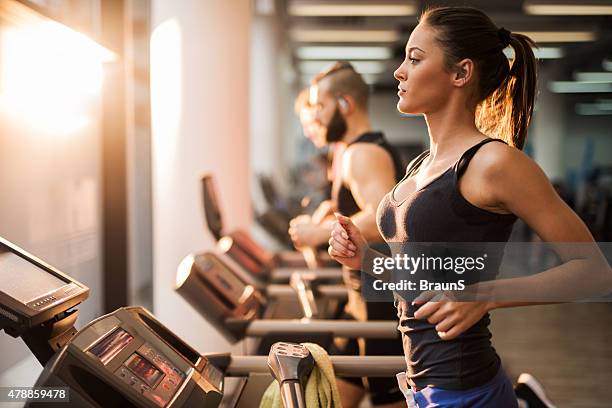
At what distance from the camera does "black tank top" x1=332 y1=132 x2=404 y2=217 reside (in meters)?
1.81

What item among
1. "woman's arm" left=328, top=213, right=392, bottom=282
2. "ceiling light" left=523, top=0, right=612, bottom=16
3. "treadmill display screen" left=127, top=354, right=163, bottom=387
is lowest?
"treadmill display screen" left=127, top=354, right=163, bottom=387

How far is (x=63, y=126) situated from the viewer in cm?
231

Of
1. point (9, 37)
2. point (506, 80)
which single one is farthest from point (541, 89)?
point (9, 37)

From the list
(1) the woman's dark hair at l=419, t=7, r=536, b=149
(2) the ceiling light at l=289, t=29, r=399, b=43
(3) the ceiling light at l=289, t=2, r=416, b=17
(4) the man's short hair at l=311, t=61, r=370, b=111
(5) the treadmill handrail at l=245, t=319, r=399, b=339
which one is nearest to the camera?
(1) the woman's dark hair at l=419, t=7, r=536, b=149

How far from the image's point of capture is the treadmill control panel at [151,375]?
1053 millimetres

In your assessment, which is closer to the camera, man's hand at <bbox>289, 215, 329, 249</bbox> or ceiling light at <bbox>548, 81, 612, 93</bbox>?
ceiling light at <bbox>548, 81, 612, 93</bbox>

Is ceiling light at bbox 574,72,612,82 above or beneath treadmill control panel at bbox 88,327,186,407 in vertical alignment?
above

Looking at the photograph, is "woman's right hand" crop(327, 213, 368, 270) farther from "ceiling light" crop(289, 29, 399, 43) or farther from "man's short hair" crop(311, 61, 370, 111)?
A: "ceiling light" crop(289, 29, 399, 43)

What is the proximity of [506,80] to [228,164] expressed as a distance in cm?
246

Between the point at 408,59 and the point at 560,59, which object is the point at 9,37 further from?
the point at 560,59

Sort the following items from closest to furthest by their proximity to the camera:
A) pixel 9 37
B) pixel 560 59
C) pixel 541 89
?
pixel 541 89 < pixel 560 59 < pixel 9 37

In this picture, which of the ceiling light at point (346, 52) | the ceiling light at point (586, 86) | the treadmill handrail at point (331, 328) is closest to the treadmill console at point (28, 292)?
the treadmill handrail at point (331, 328)

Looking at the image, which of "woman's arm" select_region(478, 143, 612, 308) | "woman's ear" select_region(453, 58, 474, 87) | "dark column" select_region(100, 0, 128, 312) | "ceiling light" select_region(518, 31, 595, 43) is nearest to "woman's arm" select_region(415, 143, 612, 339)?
"woman's arm" select_region(478, 143, 612, 308)

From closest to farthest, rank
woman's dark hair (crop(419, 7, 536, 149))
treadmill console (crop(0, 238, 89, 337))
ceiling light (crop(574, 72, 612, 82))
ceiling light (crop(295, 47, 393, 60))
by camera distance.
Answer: treadmill console (crop(0, 238, 89, 337))
woman's dark hair (crop(419, 7, 536, 149))
ceiling light (crop(574, 72, 612, 82))
ceiling light (crop(295, 47, 393, 60))
